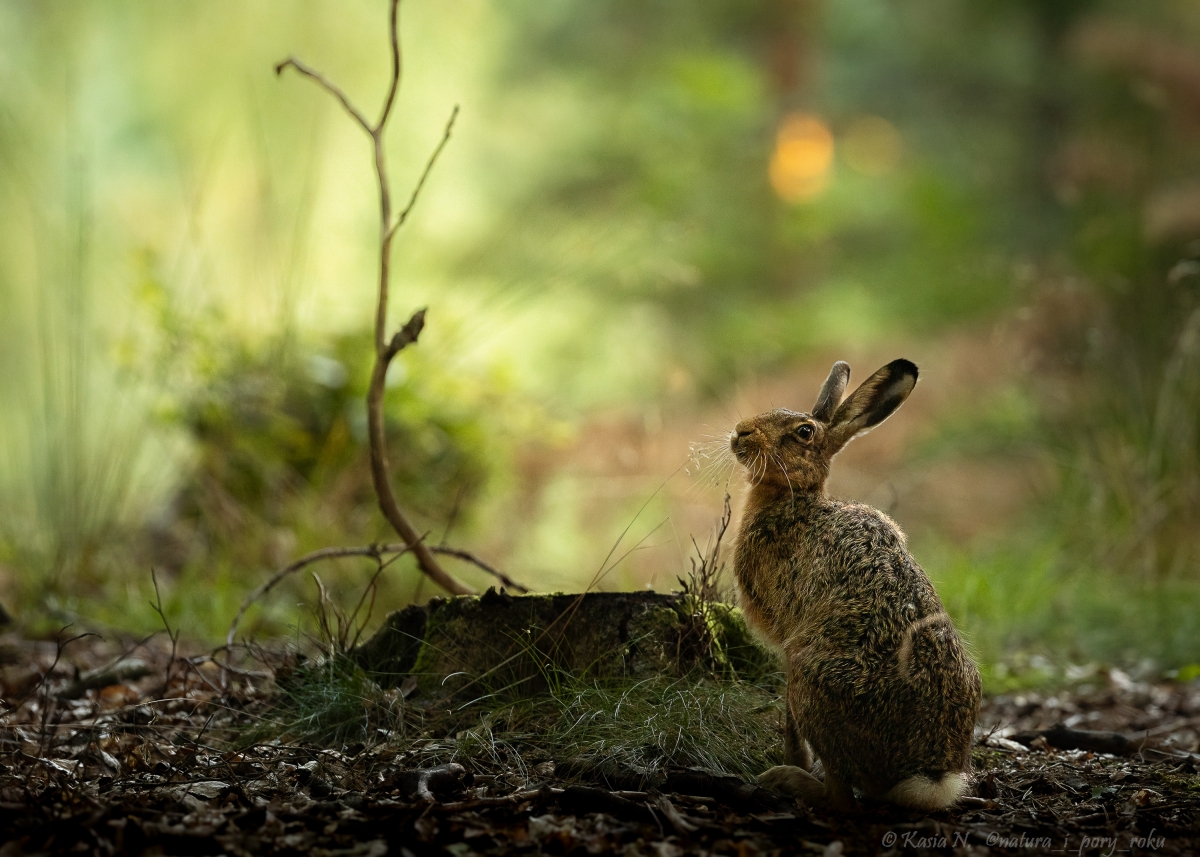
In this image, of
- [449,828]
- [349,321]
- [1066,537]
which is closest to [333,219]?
[349,321]

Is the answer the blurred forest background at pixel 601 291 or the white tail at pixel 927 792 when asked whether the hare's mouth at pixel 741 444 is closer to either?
the blurred forest background at pixel 601 291

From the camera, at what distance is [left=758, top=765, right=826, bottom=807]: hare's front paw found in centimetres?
289

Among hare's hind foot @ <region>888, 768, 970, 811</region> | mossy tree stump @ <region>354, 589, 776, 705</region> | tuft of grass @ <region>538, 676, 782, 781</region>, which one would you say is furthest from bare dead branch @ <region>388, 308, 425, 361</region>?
hare's hind foot @ <region>888, 768, 970, 811</region>

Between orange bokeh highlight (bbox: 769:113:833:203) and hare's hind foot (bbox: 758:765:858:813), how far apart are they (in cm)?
1171

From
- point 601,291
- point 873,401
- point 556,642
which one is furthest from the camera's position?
point 601,291

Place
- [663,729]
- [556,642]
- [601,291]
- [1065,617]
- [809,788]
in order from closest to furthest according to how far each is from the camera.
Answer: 1. [809,788]
2. [663,729]
3. [556,642]
4. [1065,617]
5. [601,291]

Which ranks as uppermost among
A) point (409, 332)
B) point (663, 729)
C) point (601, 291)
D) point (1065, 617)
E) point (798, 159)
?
point (798, 159)

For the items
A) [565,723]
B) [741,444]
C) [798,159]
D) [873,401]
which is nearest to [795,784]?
[565,723]

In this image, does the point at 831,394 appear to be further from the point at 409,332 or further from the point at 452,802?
the point at 452,802

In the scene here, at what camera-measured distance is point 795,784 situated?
114 inches

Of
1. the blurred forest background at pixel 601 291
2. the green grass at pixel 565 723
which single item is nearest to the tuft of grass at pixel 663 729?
the green grass at pixel 565 723

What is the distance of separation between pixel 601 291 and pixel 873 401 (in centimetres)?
1045

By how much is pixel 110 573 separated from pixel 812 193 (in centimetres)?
1019

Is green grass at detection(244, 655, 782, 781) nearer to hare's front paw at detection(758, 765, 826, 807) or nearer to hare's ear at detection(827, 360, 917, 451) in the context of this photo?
hare's front paw at detection(758, 765, 826, 807)
